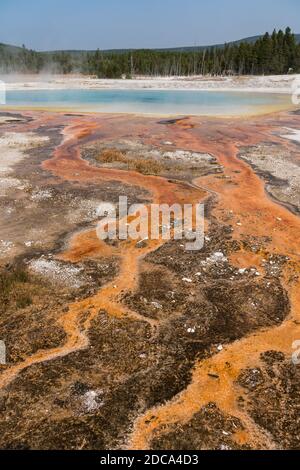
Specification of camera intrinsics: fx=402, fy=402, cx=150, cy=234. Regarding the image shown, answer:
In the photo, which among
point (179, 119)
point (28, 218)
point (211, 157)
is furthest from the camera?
point (179, 119)

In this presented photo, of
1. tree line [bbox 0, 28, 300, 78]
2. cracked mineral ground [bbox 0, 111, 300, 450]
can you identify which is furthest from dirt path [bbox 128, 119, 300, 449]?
tree line [bbox 0, 28, 300, 78]

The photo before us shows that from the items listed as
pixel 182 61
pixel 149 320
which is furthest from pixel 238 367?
pixel 182 61

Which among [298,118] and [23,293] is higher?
[298,118]

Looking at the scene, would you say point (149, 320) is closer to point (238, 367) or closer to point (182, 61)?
point (238, 367)

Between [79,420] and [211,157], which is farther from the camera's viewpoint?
[211,157]

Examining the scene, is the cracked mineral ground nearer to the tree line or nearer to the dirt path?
the dirt path

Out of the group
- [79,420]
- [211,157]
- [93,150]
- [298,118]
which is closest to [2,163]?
[93,150]
